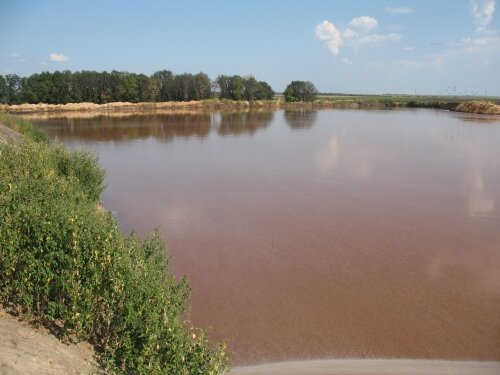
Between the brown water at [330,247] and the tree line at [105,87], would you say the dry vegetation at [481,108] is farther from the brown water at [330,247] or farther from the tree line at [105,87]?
the brown water at [330,247]

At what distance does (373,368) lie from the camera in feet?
23.3

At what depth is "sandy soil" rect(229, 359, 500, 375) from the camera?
6.98 metres

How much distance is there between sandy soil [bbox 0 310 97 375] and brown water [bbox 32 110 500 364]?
Answer: 118 inches

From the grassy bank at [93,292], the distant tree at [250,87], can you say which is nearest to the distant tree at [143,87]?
the distant tree at [250,87]

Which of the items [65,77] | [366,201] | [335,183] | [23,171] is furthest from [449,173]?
[65,77]

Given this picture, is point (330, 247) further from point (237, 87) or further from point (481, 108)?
point (237, 87)

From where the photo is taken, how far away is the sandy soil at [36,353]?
4383 mm

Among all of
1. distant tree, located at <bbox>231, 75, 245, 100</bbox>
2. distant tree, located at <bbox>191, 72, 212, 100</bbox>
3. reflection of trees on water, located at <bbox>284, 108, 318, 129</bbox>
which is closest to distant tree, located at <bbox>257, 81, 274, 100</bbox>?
distant tree, located at <bbox>231, 75, 245, 100</bbox>

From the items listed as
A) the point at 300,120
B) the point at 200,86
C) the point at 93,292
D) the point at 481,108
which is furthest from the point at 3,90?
the point at 93,292

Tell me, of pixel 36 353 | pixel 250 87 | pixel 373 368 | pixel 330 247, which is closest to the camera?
pixel 36 353

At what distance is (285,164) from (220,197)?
8688 mm

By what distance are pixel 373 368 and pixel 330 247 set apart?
17.0 feet

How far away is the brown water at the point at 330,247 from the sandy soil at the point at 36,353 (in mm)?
3001

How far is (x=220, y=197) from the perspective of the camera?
58.1 ft
